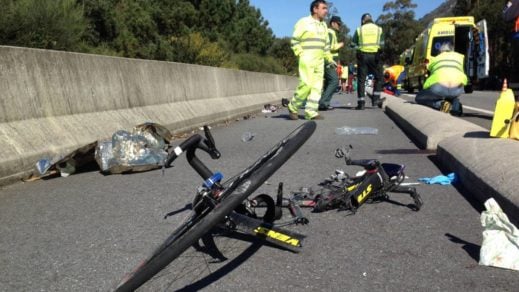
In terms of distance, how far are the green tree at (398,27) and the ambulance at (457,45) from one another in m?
70.0

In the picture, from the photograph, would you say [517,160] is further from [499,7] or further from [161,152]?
[499,7]

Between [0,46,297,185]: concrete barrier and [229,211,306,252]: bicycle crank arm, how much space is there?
114 inches

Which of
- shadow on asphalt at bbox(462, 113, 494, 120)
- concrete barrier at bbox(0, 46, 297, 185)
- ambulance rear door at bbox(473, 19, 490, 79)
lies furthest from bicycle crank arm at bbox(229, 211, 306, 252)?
ambulance rear door at bbox(473, 19, 490, 79)

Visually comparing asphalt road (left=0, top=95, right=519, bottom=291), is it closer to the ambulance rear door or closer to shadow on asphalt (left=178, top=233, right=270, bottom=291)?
shadow on asphalt (left=178, top=233, right=270, bottom=291)

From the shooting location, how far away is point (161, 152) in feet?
18.4

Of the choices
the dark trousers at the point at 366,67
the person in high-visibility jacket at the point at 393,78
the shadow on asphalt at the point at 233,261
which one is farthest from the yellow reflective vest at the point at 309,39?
the person in high-visibility jacket at the point at 393,78

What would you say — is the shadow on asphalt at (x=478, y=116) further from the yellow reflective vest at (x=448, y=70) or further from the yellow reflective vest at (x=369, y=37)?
the yellow reflective vest at (x=369, y=37)

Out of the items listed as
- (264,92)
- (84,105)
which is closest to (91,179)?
(84,105)

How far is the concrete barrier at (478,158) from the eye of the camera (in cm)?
312

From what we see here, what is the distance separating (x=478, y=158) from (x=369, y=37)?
930cm

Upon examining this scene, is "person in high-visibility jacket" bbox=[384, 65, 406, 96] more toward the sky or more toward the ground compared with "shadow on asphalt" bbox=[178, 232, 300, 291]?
more toward the ground

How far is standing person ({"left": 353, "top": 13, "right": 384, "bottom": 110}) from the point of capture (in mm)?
12719

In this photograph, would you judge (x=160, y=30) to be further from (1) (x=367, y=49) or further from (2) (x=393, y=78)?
(1) (x=367, y=49)

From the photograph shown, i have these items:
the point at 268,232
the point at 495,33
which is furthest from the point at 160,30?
the point at 495,33
